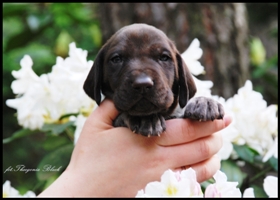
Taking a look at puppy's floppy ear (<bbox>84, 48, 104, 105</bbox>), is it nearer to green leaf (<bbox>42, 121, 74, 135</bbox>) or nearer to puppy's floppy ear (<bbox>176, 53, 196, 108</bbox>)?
green leaf (<bbox>42, 121, 74, 135</bbox>)

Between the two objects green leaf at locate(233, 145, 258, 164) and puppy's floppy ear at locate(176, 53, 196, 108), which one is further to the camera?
green leaf at locate(233, 145, 258, 164)

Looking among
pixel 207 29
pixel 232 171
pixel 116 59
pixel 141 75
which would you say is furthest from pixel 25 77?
pixel 207 29

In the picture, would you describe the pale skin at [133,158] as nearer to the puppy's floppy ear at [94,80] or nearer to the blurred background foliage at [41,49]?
the puppy's floppy ear at [94,80]

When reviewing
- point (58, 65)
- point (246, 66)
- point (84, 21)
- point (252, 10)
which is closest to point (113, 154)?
point (58, 65)

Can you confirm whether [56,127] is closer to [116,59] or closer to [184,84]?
[116,59]

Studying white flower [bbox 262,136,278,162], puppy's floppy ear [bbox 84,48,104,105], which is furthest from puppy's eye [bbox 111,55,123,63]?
white flower [bbox 262,136,278,162]

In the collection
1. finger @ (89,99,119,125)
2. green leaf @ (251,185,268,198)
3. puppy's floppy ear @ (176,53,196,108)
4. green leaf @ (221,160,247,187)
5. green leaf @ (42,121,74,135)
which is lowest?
green leaf @ (251,185,268,198)
